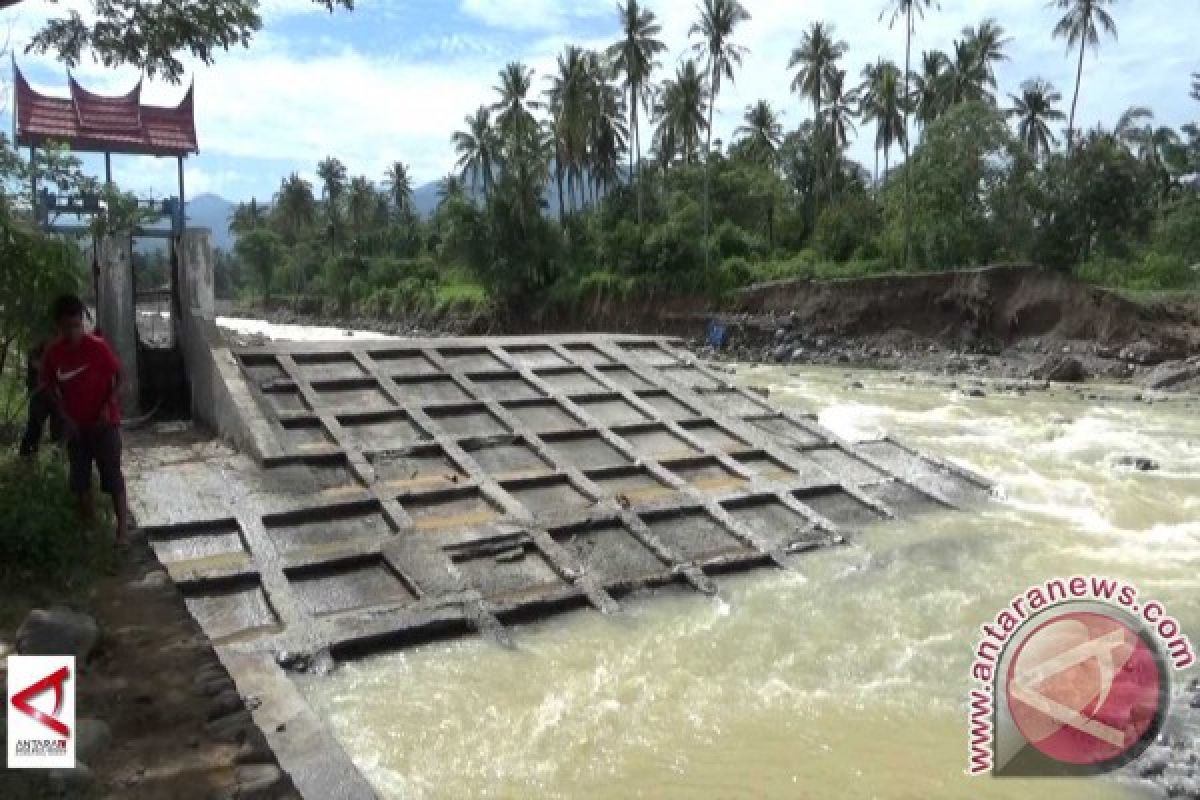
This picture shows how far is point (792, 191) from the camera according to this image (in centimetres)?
5053

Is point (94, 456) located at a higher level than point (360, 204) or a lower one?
lower

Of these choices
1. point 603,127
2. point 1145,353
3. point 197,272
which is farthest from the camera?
point 603,127

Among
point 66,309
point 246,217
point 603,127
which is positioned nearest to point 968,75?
point 603,127

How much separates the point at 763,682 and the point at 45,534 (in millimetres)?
4940

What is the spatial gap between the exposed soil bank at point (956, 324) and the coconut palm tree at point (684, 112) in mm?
10560

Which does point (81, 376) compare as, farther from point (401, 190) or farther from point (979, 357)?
point (401, 190)

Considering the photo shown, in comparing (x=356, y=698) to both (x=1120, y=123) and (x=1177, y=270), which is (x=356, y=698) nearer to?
(x=1177, y=270)

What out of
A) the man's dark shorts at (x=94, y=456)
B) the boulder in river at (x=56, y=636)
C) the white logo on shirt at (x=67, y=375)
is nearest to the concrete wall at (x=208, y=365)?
the man's dark shorts at (x=94, y=456)

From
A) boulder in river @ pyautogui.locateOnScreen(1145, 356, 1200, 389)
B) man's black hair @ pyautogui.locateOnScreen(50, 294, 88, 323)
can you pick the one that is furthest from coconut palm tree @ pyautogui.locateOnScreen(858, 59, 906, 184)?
man's black hair @ pyautogui.locateOnScreen(50, 294, 88, 323)

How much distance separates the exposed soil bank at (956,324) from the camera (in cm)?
2823

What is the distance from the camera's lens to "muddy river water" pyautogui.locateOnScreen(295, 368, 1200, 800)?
501 centimetres

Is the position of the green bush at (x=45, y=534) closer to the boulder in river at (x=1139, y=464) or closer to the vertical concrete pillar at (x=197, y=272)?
the vertical concrete pillar at (x=197, y=272)

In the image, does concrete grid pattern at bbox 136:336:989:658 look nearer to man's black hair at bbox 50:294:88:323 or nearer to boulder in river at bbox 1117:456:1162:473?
man's black hair at bbox 50:294:88:323

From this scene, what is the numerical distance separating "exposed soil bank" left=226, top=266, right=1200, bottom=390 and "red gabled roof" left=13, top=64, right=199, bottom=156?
2095cm
